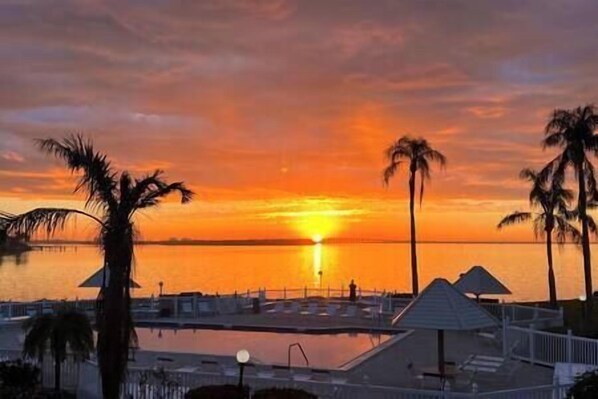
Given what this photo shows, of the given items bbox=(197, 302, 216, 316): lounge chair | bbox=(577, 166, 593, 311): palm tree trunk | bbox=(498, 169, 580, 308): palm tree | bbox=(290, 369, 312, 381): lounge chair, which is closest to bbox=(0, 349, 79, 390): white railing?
bbox=(290, 369, 312, 381): lounge chair

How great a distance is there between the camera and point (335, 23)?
17828 millimetres

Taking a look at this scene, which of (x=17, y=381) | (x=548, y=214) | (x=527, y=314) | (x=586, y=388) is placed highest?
(x=548, y=214)

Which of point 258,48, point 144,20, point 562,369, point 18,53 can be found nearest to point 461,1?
point 258,48

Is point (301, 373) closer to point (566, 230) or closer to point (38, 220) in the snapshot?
point (38, 220)

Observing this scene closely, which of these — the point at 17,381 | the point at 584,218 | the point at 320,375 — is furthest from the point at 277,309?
the point at 17,381

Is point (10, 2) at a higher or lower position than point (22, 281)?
higher

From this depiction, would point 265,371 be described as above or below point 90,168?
below

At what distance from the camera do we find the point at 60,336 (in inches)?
531

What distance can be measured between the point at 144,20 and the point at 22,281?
62.9 m

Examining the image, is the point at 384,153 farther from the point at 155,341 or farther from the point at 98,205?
the point at 98,205

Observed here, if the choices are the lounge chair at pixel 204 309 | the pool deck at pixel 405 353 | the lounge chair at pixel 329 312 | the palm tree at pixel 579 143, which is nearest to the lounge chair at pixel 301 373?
the pool deck at pixel 405 353

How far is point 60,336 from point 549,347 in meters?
11.7

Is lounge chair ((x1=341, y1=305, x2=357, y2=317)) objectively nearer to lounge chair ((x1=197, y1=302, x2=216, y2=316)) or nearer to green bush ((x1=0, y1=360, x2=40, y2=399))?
lounge chair ((x1=197, y1=302, x2=216, y2=316))

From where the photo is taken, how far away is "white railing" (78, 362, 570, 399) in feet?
36.5
